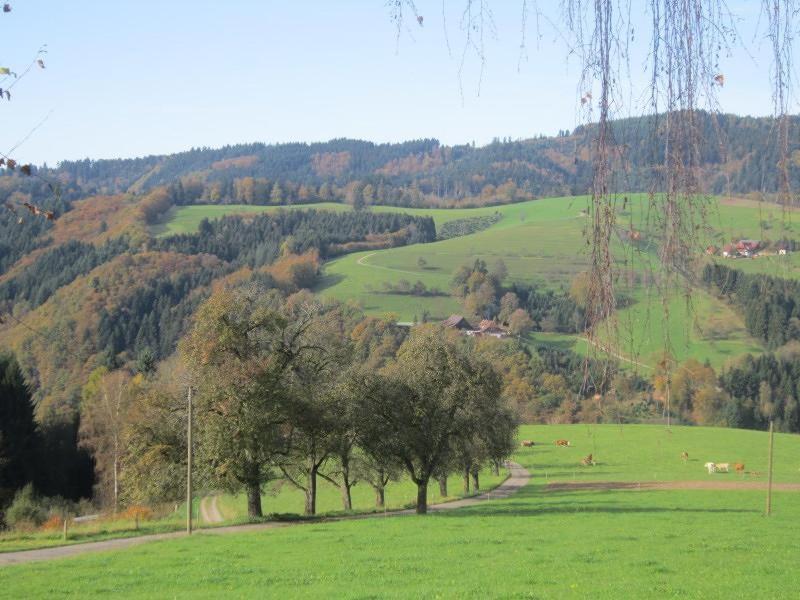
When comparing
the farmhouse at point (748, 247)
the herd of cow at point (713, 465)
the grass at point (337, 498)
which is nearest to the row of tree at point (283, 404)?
the grass at point (337, 498)

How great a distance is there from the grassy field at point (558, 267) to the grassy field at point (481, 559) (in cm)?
725

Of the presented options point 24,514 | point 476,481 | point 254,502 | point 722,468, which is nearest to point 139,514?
point 24,514

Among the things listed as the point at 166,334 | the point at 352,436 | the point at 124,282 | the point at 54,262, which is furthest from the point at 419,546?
the point at 54,262

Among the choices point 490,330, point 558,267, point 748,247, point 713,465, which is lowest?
point 713,465

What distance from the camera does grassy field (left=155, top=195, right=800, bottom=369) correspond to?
394 centimetres

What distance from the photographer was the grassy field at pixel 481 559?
18.0m

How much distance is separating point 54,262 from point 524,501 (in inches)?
5626

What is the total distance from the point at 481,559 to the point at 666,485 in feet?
126

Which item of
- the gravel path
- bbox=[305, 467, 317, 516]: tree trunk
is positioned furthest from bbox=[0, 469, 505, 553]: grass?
bbox=[305, 467, 317, 516]: tree trunk

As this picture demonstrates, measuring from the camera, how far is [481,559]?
2295 cm

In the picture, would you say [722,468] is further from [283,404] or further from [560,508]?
[283,404]

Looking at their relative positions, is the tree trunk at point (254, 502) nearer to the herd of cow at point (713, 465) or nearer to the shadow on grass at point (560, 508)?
the shadow on grass at point (560, 508)

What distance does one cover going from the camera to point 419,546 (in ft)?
85.0

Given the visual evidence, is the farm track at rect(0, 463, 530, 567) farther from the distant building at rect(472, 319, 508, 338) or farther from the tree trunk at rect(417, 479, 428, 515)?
the distant building at rect(472, 319, 508, 338)
